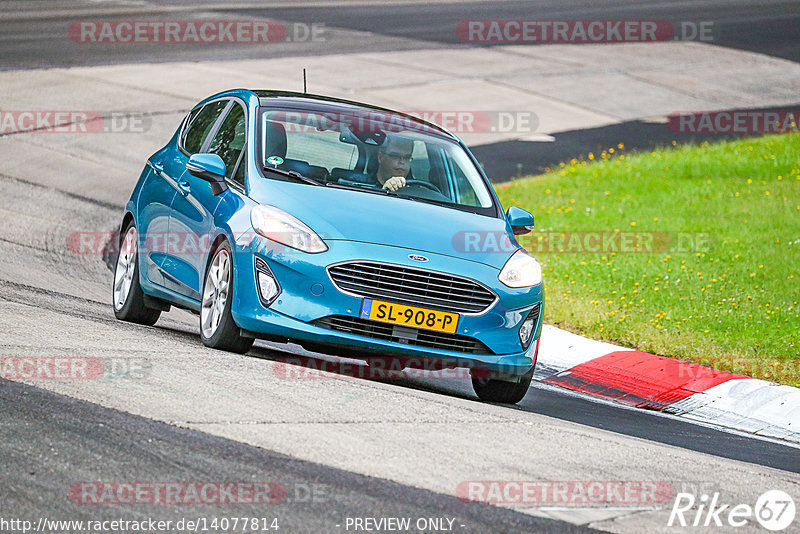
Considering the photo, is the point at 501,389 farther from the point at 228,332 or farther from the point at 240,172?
the point at 240,172

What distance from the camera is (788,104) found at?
24891 millimetres

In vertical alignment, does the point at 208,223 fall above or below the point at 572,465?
above

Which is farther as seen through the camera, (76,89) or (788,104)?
(788,104)

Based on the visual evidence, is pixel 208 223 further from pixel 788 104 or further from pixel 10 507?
pixel 788 104

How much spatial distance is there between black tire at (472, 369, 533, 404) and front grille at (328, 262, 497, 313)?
94cm

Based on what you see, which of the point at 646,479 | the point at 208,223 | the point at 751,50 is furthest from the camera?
the point at 751,50

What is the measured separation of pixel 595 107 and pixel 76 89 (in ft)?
31.8

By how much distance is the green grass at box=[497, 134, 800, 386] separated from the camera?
1070 cm

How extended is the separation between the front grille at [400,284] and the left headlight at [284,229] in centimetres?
22

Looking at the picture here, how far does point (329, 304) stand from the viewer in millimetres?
7289

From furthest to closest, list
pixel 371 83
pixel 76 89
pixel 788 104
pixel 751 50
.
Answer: pixel 751 50 < pixel 788 104 < pixel 371 83 < pixel 76 89

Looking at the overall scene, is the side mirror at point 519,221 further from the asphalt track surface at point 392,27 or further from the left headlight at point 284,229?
the asphalt track surface at point 392,27

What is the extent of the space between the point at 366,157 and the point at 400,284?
5.01ft

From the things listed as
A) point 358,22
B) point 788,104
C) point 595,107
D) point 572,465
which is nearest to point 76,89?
point 595,107
